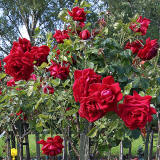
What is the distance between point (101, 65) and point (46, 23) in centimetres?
1031

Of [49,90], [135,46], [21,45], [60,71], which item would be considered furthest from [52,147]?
[135,46]

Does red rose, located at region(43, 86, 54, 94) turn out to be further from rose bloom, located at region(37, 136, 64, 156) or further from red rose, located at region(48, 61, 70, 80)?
rose bloom, located at region(37, 136, 64, 156)

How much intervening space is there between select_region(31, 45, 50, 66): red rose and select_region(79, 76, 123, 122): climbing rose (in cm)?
58

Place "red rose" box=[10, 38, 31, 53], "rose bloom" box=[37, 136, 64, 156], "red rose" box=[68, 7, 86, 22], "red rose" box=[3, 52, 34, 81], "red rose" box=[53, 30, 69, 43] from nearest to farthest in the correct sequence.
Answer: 1. "red rose" box=[3, 52, 34, 81]
2. "red rose" box=[10, 38, 31, 53]
3. "red rose" box=[68, 7, 86, 22]
4. "red rose" box=[53, 30, 69, 43]
5. "rose bloom" box=[37, 136, 64, 156]

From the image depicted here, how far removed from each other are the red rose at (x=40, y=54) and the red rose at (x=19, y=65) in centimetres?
13

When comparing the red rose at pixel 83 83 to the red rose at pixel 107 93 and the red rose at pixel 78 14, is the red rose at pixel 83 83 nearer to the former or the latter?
the red rose at pixel 107 93

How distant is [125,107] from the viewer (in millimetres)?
1002

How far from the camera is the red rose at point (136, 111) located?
38.5 inches

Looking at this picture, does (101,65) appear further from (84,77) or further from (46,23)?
(46,23)

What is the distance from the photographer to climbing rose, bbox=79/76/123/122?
37.8 inches

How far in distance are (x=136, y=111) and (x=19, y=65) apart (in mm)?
657

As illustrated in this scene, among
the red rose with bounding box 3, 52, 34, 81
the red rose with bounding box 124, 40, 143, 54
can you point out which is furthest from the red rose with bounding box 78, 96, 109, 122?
the red rose with bounding box 124, 40, 143, 54

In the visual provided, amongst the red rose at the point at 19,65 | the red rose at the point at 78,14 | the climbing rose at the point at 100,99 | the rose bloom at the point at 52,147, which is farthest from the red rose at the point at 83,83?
the rose bloom at the point at 52,147

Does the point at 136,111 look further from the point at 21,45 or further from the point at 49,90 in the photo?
the point at 21,45
